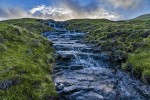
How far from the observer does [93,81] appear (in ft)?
69.8

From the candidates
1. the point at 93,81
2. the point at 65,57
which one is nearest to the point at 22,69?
the point at 93,81

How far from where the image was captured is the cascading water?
1838cm

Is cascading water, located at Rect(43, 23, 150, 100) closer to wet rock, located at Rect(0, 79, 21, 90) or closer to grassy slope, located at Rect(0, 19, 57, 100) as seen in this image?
grassy slope, located at Rect(0, 19, 57, 100)

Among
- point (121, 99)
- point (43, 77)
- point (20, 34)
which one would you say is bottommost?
point (121, 99)

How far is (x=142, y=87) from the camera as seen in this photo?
19812mm

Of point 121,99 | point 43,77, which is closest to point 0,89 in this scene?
point 43,77

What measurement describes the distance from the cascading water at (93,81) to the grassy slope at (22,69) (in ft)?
4.14

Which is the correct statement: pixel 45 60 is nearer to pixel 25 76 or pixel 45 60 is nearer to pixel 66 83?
pixel 66 83

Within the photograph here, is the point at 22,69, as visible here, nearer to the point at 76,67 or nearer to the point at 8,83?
the point at 8,83

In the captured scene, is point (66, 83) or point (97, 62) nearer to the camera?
point (66, 83)

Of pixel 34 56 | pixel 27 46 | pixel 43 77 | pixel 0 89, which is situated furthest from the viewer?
pixel 27 46

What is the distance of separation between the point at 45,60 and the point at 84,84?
6.60 metres

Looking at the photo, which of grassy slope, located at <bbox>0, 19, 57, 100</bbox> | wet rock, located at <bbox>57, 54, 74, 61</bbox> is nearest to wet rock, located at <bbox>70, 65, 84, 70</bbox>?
grassy slope, located at <bbox>0, 19, 57, 100</bbox>

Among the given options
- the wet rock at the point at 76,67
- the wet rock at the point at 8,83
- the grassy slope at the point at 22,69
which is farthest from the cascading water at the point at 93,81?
the wet rock at the point at 8,83
